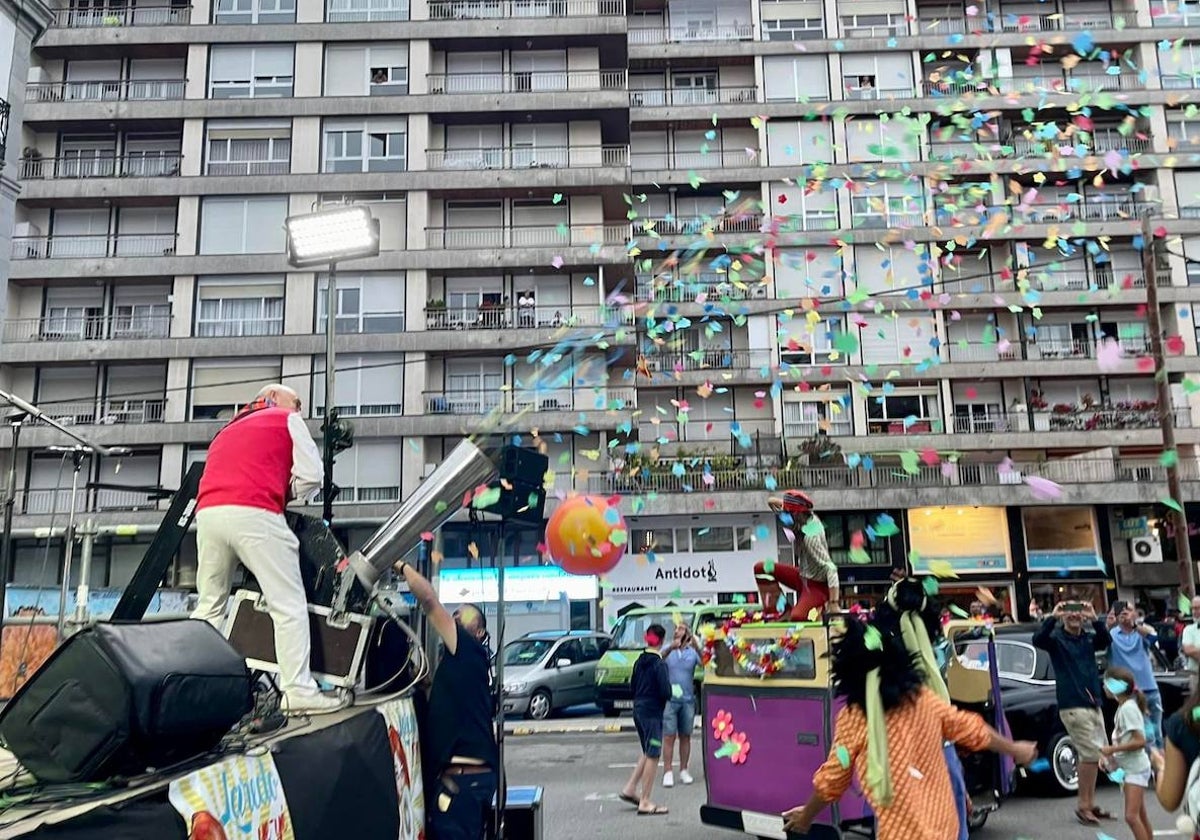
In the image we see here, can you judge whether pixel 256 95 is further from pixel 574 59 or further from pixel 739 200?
pixel 739 200

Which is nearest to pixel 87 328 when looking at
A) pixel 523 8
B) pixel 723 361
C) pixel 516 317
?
pixel 516 317

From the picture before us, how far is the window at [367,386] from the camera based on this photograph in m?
30.8

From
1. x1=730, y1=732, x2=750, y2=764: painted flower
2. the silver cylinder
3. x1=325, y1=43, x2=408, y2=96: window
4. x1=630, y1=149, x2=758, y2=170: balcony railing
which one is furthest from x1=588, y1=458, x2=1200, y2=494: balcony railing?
the silver cylinder

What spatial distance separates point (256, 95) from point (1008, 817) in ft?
107

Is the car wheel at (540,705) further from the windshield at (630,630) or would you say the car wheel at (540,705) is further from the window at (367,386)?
the window at (367,386)

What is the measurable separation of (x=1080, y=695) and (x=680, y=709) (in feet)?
14.5

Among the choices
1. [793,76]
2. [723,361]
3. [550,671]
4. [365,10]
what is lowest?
[550,671]

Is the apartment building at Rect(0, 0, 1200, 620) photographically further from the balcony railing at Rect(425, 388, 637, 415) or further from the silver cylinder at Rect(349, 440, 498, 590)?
the silver cylinder at Rect(349, 440, 498, 590)

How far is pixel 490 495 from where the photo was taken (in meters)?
7.59

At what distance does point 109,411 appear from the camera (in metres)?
31.3

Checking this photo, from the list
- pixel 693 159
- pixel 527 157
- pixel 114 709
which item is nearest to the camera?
pixel 114 709

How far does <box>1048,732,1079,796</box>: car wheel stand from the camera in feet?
31.7

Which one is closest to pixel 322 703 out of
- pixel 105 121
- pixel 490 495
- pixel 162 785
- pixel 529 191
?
pixel 162 785

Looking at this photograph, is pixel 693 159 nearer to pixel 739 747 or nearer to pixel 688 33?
pixel 688 33
